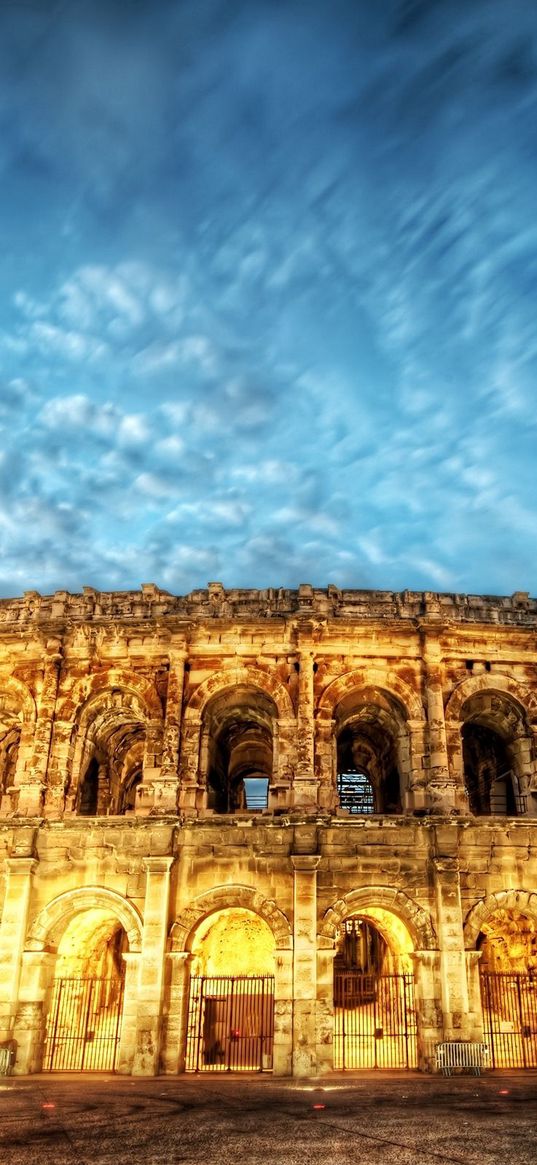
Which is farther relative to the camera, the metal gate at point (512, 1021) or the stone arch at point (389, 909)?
the metal gate at point (512, 1021)

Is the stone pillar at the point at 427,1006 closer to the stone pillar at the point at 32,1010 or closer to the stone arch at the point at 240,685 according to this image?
the stone arch at the point at 240,685

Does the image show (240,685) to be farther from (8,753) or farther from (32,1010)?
(32,1010)

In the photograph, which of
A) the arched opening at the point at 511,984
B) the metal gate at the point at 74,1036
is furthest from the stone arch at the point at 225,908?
the arched opening at the point at 511,984

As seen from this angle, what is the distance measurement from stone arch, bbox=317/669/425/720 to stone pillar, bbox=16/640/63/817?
600cm

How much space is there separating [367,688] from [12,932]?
29.3 ft

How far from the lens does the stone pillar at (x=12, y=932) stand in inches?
638

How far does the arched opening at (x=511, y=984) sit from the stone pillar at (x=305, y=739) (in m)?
4.93

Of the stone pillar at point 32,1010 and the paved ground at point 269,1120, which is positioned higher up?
the stone pillar at point 32,1010

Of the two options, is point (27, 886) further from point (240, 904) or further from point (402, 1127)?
point (402, 1127)

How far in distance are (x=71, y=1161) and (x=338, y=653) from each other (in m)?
12.5

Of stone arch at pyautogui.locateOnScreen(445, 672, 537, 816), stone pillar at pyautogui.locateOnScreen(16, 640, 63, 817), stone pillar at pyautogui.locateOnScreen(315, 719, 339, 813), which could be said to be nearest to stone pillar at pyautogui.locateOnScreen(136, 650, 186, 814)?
stone pillar at pyautogui.locateOnScreen(16, 640, 63, 817)

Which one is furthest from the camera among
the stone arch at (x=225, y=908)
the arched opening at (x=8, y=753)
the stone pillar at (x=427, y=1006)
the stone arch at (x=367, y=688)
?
the arched opening at (x=8, y=753)

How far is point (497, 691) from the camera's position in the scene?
1911cm

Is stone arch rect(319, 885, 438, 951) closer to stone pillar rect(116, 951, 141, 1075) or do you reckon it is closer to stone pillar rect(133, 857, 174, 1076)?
stone pillar rect(133, 857, 174, 1076)
